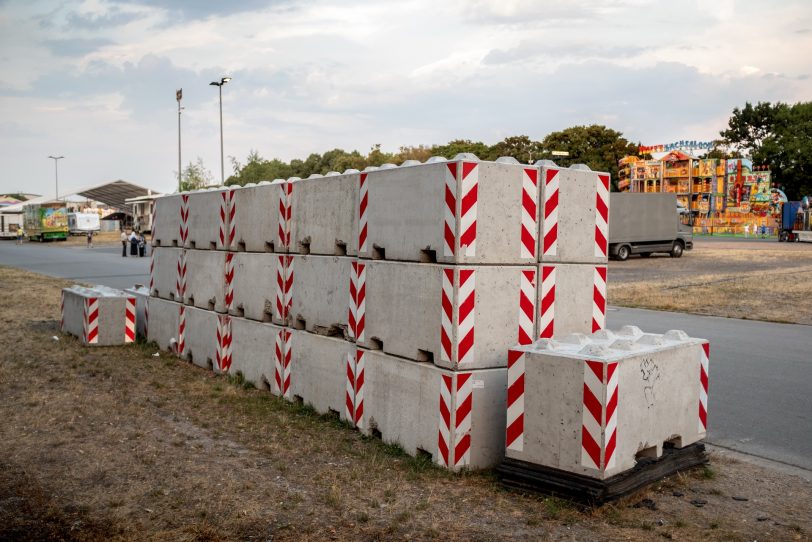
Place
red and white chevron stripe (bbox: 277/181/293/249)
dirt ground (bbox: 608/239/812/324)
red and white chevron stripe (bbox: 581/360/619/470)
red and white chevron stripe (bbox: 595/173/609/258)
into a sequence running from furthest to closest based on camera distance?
dirt ground (bbox: 608/239/812/324) < red and white chevron stripe (bbox: 277/181/293/249) < red and white chevron stripe (bbox: 595/173/609/258) < red and white chevron stripe (bbox: 581/360/619/470)

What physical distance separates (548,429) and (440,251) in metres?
1.64

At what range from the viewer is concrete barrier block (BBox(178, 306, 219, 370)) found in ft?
33.1

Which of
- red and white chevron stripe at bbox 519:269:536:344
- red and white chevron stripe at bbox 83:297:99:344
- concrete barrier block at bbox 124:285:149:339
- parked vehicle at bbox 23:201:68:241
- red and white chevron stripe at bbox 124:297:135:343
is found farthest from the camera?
parked vehicle at bbox 23:201:68:241

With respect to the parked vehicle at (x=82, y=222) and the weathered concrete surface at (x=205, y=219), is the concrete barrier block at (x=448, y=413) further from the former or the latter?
the parked vehicle at (x=82, y=222)

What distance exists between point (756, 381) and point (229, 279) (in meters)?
6.93

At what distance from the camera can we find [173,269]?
37.6 feet

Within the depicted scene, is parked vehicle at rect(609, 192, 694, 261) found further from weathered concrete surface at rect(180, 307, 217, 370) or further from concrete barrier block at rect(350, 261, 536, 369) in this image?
concrete barrier block at rect(350, 261, 536, 369)

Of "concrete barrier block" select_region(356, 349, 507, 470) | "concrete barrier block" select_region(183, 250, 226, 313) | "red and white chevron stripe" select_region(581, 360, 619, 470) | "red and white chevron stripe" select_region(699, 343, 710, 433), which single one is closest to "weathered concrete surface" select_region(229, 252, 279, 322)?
"concrete barrier block" select_region(183, 250, 226, 313)

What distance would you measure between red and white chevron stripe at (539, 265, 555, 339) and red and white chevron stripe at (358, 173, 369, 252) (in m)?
1.71

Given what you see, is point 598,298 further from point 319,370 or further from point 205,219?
point 205,219

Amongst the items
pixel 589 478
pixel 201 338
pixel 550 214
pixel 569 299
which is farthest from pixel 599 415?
pixel 201 338

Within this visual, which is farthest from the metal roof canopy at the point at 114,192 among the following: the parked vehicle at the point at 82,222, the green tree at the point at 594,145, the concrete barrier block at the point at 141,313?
the concrete barrier block at the point at 141,313

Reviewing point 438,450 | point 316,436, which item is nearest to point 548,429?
point 438,450

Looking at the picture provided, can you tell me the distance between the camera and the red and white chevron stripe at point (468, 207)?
19.4ft
